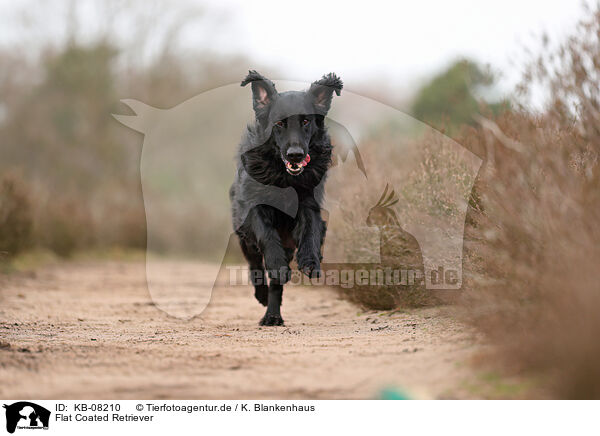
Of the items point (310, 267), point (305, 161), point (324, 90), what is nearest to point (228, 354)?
point (310, 267)

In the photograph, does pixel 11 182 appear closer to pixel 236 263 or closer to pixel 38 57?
pixel 236 263

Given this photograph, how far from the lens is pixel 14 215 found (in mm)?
10445

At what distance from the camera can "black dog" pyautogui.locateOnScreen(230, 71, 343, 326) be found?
512 centimetres

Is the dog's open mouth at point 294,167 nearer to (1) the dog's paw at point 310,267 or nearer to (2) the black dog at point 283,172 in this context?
(2) the black dog at point 283,172

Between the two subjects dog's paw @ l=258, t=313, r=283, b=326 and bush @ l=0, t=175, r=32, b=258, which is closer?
dog's paw @ l=258, t=313, r=283, b=326

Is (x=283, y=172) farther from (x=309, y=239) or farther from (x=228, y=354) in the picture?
(x=228, y=354)

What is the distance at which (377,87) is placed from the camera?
2586cm

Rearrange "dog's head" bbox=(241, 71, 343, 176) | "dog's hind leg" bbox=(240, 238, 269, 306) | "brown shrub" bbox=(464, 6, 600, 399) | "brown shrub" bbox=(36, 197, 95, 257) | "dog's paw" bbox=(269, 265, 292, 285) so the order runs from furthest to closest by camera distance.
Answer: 1. "brown shrub" bbox=(36, 197, 95, 257)
2. "dog's hind leg" bbox=(240, 238, 269, 306)
3. "dog's paw" bbox=(269, 265, 292, 285)
4. "dog's head" bbox=(241, 71, 343, 176)
5. "brown shrub" bbox=(464, 6, 600, 399)

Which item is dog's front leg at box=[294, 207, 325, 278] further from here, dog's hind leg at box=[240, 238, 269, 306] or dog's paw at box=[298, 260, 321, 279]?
dog's hind leg at box=[240, 238, 269, 306]

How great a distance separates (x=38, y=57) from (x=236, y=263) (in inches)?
480
